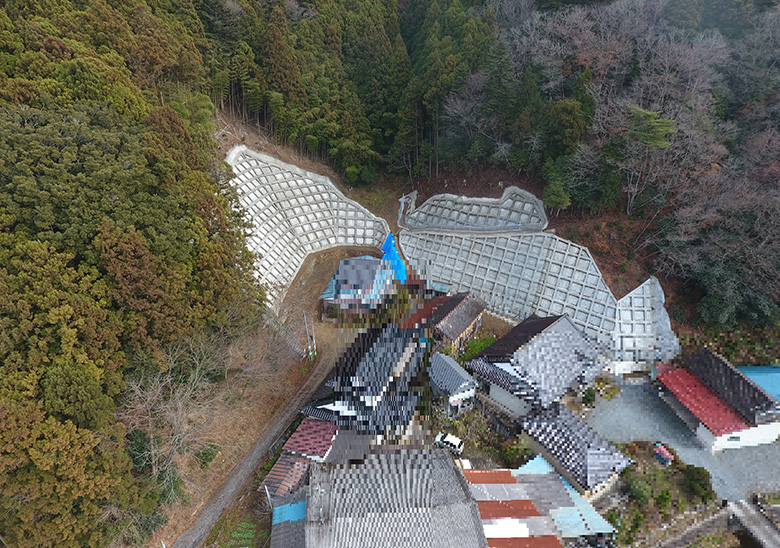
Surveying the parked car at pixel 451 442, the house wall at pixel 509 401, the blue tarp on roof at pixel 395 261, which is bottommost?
the parked car at pixel 451 442

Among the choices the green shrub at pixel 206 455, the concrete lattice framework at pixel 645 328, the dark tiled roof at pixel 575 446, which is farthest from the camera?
the concrete lattice framework at pixel 645 328

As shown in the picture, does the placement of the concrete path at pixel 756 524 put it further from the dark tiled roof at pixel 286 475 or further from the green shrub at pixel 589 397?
the dark tiled roof at pixel 286 475

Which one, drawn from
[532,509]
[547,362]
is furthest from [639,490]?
[547,362]

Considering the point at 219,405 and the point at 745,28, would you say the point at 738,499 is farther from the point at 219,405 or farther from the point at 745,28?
the point at 745,28

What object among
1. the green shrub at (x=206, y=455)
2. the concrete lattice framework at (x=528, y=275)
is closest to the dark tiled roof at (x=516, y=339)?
the concrete lattice framework at (x=528, y=275)

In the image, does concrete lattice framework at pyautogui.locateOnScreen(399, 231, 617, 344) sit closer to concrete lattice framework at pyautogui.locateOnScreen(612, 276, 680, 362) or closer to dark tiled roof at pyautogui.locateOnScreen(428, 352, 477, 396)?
concrete lattice framework at pyautogui.locateOnScreen(612, 276, 680, 362)

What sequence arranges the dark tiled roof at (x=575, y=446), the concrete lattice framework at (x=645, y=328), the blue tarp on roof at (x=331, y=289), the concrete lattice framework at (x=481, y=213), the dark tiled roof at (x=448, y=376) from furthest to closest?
the concrete lattice framework at (x=481, y=213) → the blue tarp on roof at (x=331, y=289) → the concrete lattice framework at (x=645, y=328) → the dark tiled roof at (x=448, y=376) → the dark tiled roof at (x=575, y=446)

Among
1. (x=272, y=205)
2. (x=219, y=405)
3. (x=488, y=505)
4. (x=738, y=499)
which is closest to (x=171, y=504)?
(x=219, y=405)

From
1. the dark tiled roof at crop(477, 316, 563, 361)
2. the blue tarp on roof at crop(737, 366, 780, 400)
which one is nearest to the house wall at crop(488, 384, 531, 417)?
the dark tiled roof at crop(477, 316, 563, 361)
